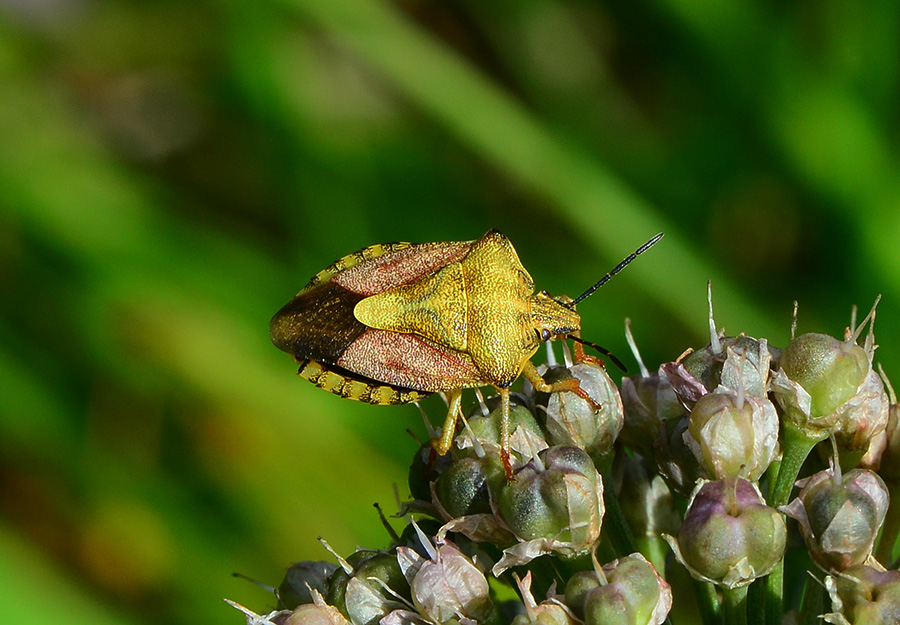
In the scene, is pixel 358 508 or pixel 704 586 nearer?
pixel 704 586

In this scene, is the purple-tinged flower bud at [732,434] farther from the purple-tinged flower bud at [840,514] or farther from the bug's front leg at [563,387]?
the bug's front leg at [563,387]

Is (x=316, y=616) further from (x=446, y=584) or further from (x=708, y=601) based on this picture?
(x=708, y=601)

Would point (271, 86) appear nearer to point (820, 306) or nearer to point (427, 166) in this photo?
point (427, 166)

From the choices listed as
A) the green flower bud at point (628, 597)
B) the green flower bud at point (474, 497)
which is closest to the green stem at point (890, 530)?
the green flower bud at point (628, 597)

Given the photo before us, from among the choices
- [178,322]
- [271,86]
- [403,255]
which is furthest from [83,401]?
[403,255]

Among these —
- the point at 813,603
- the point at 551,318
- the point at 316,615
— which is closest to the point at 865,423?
the point at 813,603

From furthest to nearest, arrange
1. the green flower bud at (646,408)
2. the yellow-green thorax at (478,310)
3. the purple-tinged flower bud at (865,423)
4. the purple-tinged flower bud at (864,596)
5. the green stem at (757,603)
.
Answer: the yellow-green thorax at (478,310) < the green flower bud at (646,408) < the purple-tinged flower bud at (865,423) < the green stem at (757,603) < the purple-tinged flower bud at (864,596)
